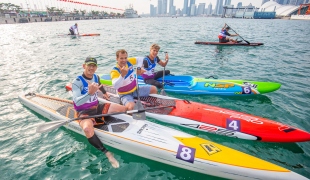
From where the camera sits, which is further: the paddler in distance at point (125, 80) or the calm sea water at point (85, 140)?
the paddler in distance at point (125, 80)

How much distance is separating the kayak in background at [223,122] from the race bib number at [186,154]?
4.62ft

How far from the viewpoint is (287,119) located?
19.6 feet

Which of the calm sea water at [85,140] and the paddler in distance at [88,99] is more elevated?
the paddler in distance at [88,99]

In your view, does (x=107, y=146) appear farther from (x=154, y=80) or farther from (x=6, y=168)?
(x=154, y=80)

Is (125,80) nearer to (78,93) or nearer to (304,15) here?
(78,93)

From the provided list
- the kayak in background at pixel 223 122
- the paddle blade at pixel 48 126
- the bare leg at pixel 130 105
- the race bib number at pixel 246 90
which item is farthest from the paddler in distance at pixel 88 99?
the race bib number at pixel 246 90

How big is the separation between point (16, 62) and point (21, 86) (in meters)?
6.19

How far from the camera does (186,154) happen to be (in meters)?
3.89

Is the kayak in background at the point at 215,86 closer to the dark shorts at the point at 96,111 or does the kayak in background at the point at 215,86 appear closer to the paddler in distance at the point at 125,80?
the paddler in distance at the point at 125,80

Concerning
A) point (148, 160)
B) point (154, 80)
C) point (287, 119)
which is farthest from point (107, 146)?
point (287, 119)

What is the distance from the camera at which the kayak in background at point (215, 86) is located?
734 centimetres

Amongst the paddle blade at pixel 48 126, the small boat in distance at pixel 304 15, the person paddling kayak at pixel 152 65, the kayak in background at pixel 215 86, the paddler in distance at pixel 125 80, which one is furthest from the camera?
the small boat in distance at pixel 304 15

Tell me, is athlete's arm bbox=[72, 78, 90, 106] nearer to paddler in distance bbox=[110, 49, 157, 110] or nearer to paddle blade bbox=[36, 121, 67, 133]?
paddle blade bbox=[36, 121, 67, 133]

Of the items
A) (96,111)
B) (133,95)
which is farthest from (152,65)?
(96,111)
